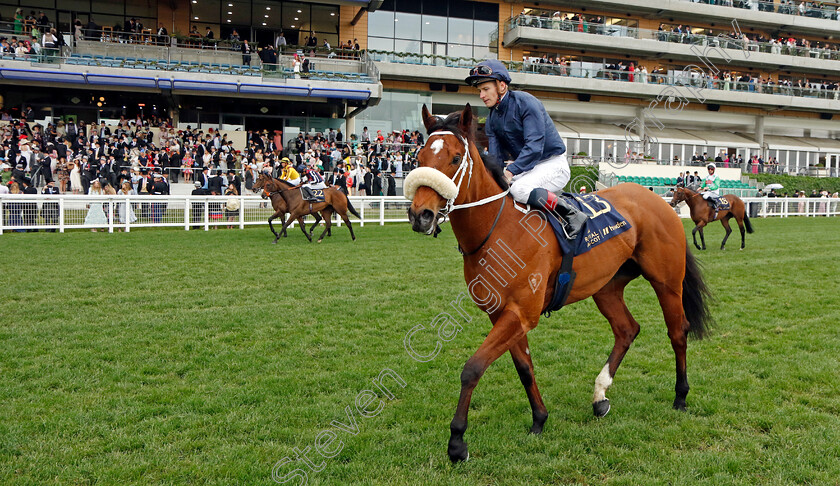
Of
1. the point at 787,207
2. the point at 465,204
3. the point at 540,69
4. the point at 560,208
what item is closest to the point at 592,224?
the point at 560,208

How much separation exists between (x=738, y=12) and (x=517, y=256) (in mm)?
47763

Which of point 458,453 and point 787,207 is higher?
point 787,207

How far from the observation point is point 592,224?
438 cm

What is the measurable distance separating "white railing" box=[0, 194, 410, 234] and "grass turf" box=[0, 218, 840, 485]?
26.1 feet

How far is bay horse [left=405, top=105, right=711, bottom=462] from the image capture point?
3.53 m

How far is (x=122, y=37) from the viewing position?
90.5 feet

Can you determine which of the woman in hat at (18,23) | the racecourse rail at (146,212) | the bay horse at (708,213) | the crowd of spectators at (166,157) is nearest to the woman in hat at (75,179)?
the crowd of spectators at (166,157)

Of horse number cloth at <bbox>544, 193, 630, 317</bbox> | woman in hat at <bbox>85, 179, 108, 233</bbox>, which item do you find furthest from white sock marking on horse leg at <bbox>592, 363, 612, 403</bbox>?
woman in hat at <bbox>85, 179, 108, 233</bbox>

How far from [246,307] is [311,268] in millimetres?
3303

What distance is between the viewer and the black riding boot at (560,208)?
4012 millimetres

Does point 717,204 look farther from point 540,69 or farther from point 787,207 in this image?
point 540,69

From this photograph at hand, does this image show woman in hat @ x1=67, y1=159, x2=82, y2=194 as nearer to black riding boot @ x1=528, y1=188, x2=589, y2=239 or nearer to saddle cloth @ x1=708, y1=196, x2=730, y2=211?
saddle cloth @ x1=708, y1=196, x2=730, y2=211

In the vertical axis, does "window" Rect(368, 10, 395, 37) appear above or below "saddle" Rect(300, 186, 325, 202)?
above

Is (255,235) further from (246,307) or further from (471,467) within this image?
(471,467)
